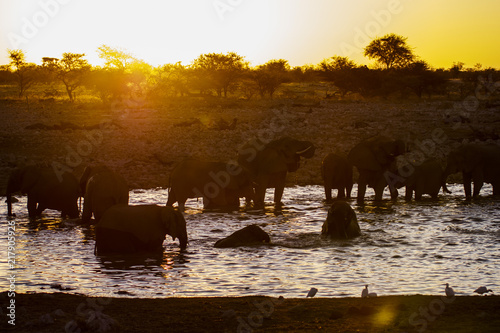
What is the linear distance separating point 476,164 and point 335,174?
3815 mm

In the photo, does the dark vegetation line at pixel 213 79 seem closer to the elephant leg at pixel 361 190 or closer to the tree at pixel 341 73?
the tree at pixel 341 73

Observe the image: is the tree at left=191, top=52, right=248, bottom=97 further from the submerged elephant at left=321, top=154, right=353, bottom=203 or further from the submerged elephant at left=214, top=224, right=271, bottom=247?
the submerged elephant at left=214, top=224, right=271, bottom=247

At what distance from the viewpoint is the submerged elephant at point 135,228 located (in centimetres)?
1102

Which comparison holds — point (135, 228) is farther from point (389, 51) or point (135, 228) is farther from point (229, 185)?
point (389, 51)

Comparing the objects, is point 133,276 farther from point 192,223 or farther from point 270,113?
point 270,113

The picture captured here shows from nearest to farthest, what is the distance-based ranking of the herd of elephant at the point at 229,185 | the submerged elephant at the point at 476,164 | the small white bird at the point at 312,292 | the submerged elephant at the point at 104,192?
the small white bird at the point at 312,292 < the herd of elephant at the point at 229,185 < the submerged elephant at the point at 104,192 < the submerged elephant at the point at 476,164

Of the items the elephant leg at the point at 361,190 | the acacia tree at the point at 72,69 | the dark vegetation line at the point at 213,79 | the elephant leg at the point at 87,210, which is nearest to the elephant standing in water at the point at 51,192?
the elephant leg at the point at 87,210

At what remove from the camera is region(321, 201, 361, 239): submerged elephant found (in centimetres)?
1245

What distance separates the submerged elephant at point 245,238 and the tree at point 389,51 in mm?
52561

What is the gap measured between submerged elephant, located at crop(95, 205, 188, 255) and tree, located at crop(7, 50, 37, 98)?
1627 inches

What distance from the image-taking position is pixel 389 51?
209ft

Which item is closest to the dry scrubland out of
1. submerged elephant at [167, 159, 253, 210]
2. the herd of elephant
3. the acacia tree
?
the herd of elephant

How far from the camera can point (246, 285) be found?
9078mm

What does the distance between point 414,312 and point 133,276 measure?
4058 mm
